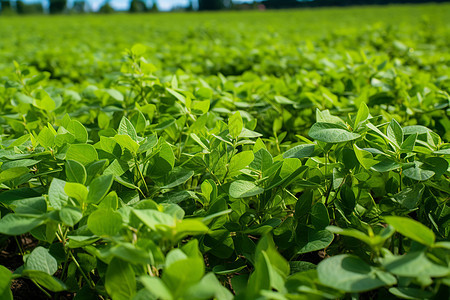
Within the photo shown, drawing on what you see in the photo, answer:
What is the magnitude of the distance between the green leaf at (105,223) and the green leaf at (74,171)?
0.58 feet

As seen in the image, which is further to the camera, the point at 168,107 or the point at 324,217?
the point at 168,107

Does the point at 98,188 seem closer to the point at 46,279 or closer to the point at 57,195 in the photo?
the point at 57,195

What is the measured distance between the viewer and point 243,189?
0.90m

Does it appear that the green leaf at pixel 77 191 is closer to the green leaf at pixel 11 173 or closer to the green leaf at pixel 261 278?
the green leaf at pixel 11 173

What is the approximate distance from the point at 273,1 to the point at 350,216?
64.0 metres

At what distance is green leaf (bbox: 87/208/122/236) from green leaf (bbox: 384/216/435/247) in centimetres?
51

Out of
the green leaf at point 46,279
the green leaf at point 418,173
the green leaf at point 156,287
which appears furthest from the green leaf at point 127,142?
the green leaf at point 418,173

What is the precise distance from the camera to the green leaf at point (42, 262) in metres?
→ 0.81

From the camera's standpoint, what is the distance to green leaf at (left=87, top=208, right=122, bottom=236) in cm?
73

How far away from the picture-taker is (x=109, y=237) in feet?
2.38

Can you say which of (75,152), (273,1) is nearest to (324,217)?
(75,152)

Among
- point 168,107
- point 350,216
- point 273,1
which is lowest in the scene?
point 350,216

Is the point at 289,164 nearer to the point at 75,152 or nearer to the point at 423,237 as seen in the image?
the point at 423,237

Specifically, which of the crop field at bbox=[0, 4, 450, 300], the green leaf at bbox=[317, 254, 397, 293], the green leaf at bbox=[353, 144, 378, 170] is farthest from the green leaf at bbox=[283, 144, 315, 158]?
the green leaf at bbox=[317, 254, 397, 293]
